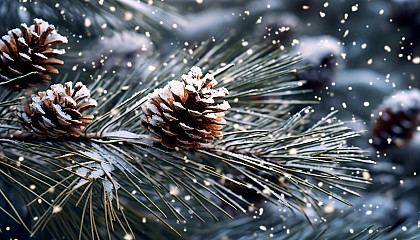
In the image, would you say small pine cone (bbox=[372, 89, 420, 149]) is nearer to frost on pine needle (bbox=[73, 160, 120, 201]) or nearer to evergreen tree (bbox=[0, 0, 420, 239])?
evergreen tree (bbox=[0, 0, 420, 239])

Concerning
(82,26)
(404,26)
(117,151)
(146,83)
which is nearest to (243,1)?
(404,26)

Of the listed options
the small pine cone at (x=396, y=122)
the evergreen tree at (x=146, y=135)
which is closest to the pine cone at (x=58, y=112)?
the evergreen tree at (x=146, y=135)

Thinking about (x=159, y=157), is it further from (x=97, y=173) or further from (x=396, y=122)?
(x=396, y=122)

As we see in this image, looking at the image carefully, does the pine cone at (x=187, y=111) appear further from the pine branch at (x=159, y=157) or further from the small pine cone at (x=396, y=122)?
the small pine cone at (x=396, y=122)

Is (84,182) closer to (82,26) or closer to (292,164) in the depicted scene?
(292,164)

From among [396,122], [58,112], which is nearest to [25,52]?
[58,112]

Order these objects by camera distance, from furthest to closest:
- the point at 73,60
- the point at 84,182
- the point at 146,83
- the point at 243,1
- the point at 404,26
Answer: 1. the point at 243,1
2. the point at 404,26
3. the point at 73,60
4. the point at 146,83
5. the point at 84,182

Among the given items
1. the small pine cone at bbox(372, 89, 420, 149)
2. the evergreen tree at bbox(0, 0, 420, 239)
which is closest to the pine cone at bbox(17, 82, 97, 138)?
the evergreen tree at bbox(0, 0, 420, 239)
